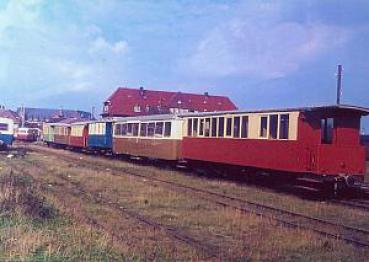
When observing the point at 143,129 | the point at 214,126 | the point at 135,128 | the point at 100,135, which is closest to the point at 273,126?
the point at 214,126

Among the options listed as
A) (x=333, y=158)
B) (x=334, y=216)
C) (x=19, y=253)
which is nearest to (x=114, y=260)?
(x=19, y=253)

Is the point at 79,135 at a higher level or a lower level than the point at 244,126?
lower

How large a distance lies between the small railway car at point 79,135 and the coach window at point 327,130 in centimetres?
3448

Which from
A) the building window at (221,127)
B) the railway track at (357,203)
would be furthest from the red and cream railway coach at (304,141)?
the building window at (221,127)

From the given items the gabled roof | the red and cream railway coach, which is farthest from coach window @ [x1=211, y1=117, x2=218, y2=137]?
the gabled roof

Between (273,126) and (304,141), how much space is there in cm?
190

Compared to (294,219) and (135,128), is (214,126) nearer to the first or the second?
(294,219)

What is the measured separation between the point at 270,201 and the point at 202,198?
200 cm

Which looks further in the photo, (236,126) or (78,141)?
(78,141)

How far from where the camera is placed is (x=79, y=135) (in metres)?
52.7

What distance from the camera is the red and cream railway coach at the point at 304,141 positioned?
17422 mm

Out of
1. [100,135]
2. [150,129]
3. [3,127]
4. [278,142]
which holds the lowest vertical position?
[278,142]

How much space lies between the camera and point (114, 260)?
762 centimetres

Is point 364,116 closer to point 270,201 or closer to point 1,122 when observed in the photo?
point 270,201
